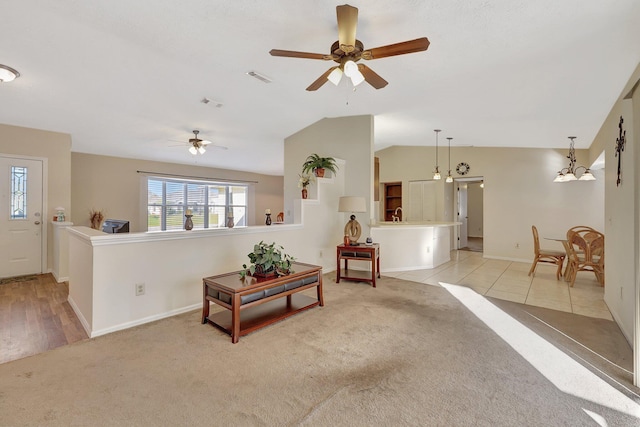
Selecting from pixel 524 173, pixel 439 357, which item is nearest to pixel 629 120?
pixel 439 357

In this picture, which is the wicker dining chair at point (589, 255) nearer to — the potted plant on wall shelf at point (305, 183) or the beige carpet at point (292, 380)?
the beige carpet at point (292, 380)

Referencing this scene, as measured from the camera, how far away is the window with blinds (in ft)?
25.0

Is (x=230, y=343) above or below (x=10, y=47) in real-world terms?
below

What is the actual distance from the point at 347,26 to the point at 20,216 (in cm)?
581

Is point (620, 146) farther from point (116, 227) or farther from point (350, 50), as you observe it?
point (116, 227)

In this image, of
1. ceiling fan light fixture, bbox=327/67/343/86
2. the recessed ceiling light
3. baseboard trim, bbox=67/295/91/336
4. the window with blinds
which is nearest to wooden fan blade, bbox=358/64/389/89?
ceiling fan light fixture, bbox=327/67/343/86

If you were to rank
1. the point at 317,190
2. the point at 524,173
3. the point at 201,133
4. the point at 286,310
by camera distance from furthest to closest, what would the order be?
the point at 524,173 < the point at 201,133 < the point at 317,190 < the point at 286,310

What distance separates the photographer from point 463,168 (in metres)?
7.21

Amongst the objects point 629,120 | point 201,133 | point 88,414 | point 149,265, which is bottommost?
point 88,414

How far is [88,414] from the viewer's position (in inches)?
65.1

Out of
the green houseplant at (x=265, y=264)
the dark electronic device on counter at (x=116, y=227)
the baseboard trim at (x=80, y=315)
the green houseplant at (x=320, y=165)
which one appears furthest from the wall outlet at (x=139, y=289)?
the green houseplant at (x=320, y=165)

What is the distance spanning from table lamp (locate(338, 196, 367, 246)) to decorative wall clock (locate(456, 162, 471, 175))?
3.73 metres

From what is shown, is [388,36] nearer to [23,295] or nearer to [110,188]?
[23,295]

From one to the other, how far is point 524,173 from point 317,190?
4.90 m
